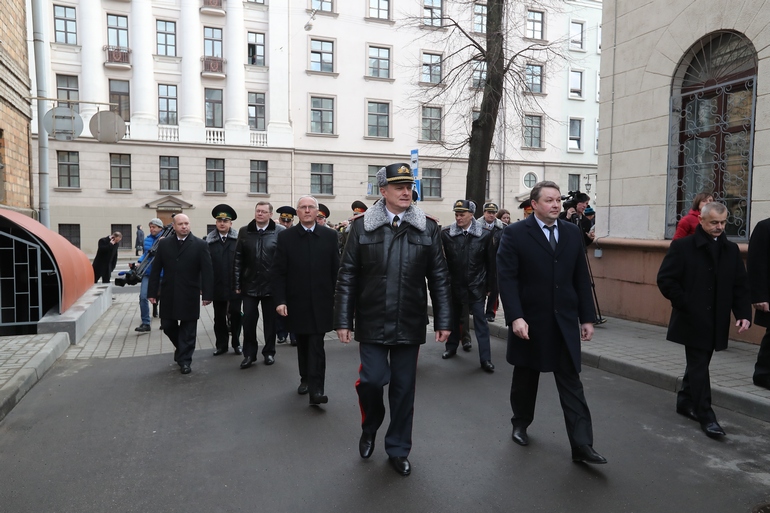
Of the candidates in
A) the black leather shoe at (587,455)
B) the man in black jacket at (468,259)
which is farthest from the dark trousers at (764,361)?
the man in black jacket at (468,259)

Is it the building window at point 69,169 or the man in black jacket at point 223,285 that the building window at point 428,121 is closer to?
the building window at point 69,169

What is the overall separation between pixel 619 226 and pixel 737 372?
4.14 m

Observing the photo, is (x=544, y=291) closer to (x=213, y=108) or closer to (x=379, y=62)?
(x=213, y=108)

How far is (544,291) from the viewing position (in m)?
4.24

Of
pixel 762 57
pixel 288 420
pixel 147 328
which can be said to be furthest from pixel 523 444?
pixel 147 328

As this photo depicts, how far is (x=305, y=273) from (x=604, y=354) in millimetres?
3865

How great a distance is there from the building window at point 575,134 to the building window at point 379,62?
1305 cm

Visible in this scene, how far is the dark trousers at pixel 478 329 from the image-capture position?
6922mm

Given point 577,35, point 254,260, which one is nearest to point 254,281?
point 254,260

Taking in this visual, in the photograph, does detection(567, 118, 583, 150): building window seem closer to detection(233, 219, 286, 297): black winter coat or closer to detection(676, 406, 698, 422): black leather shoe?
detection(233, 219, 286, 297): black winter coat

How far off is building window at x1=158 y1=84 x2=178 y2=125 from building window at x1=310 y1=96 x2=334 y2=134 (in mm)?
7481

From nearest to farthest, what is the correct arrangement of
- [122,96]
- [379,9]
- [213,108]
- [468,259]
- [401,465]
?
1. [401,465]
2. [468,259]
3. [122,96]
4. [213,108]
5. [379,9]

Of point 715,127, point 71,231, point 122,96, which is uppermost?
point 122,96

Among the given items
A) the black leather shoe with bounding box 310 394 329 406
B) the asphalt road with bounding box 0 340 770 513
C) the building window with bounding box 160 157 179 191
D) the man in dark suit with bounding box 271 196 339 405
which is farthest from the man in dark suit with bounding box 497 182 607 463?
the building window with bounding box 160 157 179 191
